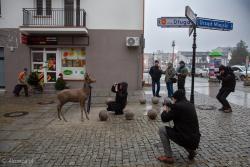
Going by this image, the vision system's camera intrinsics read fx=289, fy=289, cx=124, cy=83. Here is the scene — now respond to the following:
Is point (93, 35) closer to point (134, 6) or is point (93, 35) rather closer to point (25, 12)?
point (134, 6)

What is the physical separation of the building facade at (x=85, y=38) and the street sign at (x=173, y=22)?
835 cm

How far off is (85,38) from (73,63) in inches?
74.2

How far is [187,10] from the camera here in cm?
862

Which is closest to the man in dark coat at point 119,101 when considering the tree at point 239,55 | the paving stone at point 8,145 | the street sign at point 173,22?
the street sign at point 173,22

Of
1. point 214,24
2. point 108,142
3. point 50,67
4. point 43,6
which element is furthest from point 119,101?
point 43,6

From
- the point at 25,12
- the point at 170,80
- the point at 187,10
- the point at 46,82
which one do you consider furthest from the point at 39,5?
the point at 187,10

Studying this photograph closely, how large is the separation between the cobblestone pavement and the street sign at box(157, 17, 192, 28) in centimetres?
320

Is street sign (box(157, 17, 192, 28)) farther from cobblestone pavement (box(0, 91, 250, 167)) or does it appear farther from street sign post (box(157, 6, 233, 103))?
cobblestone pavement (box(0, 91, 250, 167))

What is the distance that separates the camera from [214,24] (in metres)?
9.95

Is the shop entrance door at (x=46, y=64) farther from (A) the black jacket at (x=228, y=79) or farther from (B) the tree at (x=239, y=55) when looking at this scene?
(B) the tree at (x=239, y=55)

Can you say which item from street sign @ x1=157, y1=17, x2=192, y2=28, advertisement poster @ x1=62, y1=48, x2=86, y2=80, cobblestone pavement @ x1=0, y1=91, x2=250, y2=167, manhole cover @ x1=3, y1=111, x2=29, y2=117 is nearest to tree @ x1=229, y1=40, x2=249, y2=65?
advertisement poster @ x1=62, y1=48, x2=86, y2=80

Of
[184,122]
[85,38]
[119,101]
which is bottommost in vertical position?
[119,101]

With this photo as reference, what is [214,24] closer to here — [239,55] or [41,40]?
[41,40]

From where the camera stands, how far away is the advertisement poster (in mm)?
19016
